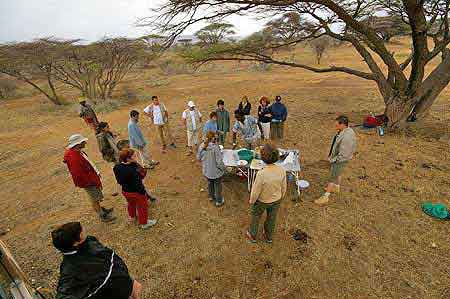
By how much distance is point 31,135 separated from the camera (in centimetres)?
1012

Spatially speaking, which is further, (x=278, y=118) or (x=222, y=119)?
(x=278, y=118)

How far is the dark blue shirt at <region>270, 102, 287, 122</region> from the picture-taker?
6.88 m

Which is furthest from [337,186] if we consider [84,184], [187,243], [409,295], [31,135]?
[31,135]

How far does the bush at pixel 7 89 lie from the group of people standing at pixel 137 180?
17.3 m

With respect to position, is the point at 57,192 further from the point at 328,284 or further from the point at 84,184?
the point at 328,284

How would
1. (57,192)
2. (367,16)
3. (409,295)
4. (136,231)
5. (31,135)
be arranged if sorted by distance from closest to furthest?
1. (409,295)
2. (136,231)
3. (57,192)
4. (367,16)
5. (31,135)

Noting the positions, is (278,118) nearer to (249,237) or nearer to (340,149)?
(340,149)

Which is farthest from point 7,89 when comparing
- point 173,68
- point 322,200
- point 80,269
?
point 322,200

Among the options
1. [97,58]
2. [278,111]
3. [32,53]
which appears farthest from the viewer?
[97,58]

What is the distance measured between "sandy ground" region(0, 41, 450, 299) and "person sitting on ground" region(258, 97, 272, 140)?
0.83m

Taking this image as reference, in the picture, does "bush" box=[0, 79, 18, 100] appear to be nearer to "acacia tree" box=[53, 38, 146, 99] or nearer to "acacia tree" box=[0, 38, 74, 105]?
"acacia tree" box=[0, 38, 74, 105]

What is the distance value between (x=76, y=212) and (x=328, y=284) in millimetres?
4458

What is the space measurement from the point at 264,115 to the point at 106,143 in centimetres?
392

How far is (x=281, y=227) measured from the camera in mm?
4113
